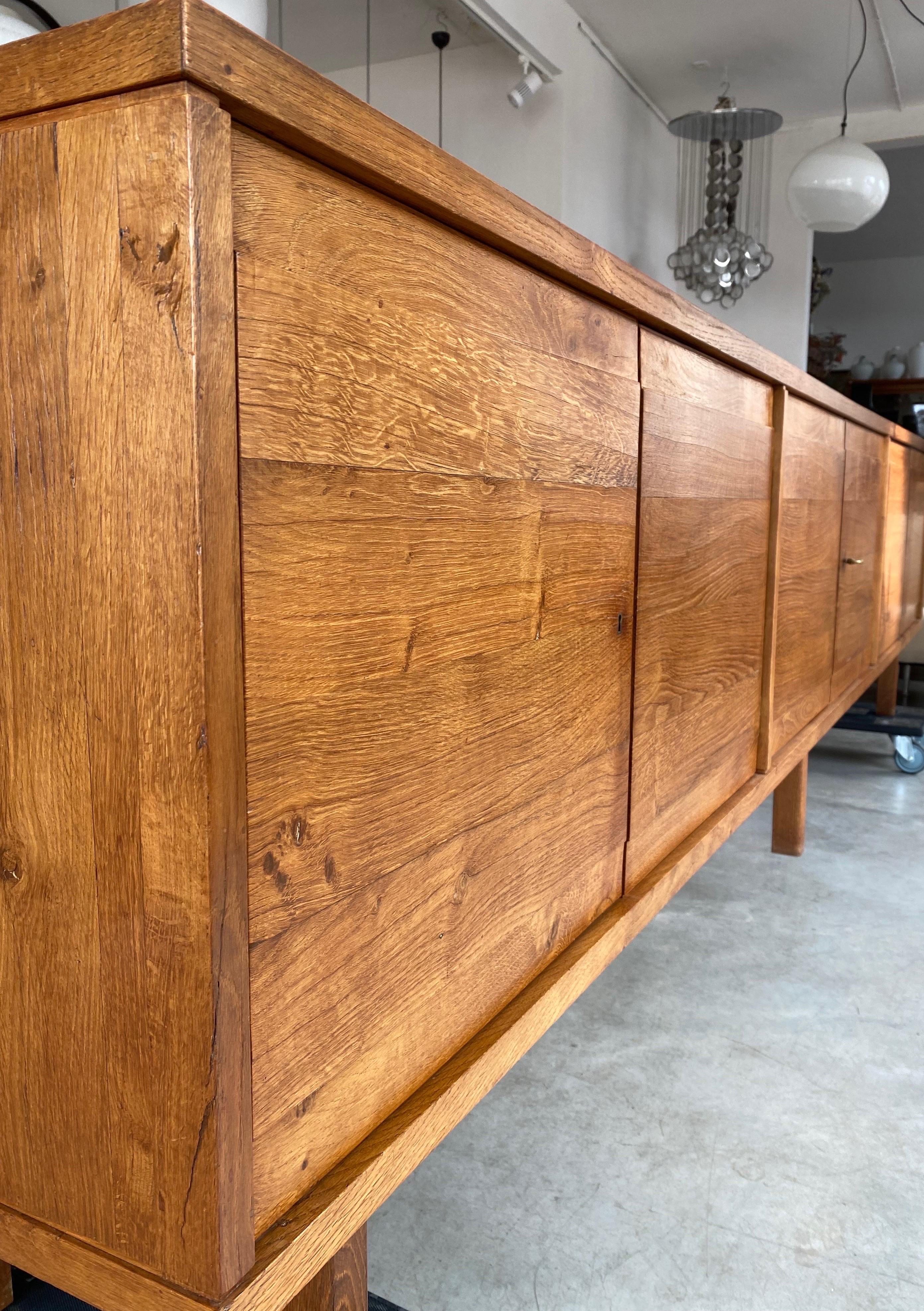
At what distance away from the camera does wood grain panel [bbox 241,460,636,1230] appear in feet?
1.55

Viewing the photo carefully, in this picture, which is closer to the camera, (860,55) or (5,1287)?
(5,1287)

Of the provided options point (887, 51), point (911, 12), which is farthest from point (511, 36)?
point (887, 51)

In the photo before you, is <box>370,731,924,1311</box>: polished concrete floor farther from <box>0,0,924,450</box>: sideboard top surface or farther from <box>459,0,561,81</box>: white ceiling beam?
<box>459,0,561,81</box>: white ceiling beam

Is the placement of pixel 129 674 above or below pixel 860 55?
below

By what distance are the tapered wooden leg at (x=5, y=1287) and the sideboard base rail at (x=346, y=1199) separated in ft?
0.66

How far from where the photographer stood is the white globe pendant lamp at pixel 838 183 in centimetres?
289

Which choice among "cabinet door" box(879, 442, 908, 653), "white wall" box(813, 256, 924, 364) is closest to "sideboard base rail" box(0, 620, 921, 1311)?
"cabinet door" box(879, 442, 908, 653)

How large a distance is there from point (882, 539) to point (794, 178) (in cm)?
114

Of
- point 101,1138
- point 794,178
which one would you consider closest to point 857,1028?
point 101,1138

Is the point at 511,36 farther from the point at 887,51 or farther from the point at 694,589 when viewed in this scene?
the point at 694,589

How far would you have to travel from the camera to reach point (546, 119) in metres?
3.46

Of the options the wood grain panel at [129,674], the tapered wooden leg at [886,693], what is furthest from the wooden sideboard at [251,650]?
the tapered wooden leg at [886,693]

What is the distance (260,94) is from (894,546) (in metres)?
2.62

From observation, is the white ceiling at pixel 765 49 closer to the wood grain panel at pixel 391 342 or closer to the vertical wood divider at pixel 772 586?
the vertical wood divider at pixel 772 586
